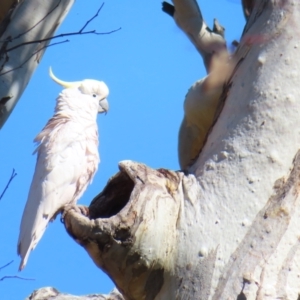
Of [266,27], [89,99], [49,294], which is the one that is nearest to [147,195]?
[266,27]

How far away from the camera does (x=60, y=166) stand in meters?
2.10

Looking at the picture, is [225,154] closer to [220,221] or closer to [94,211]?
[220,221]

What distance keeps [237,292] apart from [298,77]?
567 mm

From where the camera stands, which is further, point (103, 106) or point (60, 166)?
point (103, 106)

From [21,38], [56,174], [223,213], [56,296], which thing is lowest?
[56,296]

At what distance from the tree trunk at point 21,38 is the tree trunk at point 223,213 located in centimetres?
57

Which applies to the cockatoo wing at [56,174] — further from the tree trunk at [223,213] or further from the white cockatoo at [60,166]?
the tree trunk at [223,213]

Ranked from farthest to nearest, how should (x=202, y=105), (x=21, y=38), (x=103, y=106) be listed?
(x=103, y=106) → (x=21, y=38) → (x=202, y=105)

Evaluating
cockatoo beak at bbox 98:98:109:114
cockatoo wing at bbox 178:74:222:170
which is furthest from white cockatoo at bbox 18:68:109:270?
cockatoo wing at bbox 178:74:222:170

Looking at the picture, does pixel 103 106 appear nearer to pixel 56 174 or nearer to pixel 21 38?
pixel 56 174

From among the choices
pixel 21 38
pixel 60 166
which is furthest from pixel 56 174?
pixel 21 38

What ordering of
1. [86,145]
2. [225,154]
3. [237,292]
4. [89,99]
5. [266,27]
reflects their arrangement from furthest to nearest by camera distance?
1. [89,99]
2. [86,145]
3. [266,27]
4. [225,154]
5. [237,292]

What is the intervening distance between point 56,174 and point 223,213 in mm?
1056

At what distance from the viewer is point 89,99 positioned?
249 centimetres
